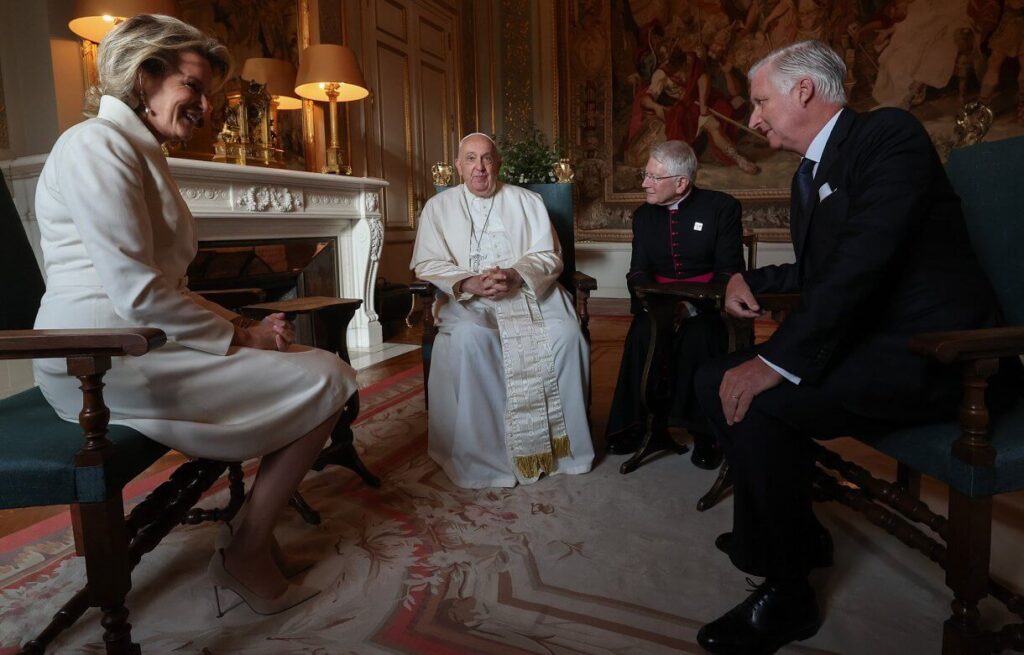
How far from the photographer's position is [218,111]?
14.8 feet

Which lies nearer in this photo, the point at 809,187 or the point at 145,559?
the point at 809,187

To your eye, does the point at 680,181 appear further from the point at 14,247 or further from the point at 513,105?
the point at 513,105

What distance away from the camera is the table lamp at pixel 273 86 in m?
4.79

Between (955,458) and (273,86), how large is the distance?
504 cm

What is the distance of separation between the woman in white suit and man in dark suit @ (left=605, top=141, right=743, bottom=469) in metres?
1.59

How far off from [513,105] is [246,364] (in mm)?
7532

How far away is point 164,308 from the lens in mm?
1494

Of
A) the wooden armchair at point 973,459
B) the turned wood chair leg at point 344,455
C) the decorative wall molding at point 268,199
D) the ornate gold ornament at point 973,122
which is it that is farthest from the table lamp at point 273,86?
the ornate gold ornament at point 973,122

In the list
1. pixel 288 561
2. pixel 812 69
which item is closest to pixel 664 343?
pixel 812 69

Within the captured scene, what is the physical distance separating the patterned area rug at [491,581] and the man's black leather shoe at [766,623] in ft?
0.14

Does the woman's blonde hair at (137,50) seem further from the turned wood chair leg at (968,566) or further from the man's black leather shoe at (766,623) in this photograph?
the turned wood chair leg at (968,566)

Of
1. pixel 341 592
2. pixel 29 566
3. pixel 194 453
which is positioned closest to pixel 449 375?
pixel 341 592

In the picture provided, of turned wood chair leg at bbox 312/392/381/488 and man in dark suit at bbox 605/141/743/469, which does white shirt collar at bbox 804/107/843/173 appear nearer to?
man in dark suit at bbox 605/141/743/469

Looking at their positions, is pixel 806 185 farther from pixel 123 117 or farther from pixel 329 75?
pixel 329 75
